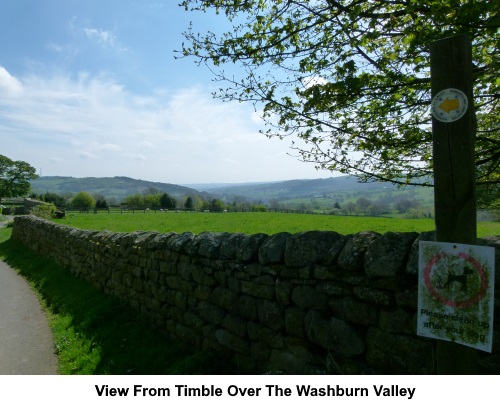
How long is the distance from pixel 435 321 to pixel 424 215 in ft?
148

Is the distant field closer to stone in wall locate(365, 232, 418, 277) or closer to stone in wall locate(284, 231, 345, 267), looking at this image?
stone in wall locate(284, 231, 345, 267)

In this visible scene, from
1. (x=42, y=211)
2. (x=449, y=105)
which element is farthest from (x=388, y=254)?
(x=42, y=211)

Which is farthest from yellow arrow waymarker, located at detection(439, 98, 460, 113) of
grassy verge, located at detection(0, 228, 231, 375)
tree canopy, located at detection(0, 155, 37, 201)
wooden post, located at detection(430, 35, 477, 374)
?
tree canopy, located at detection(0, 155, 37, 201)

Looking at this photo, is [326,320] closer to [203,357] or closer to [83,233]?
[203,357]

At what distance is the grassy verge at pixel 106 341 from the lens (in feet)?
14.4

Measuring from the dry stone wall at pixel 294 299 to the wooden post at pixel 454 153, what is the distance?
2.58 ft

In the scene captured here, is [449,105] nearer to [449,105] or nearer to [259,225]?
[449,105]

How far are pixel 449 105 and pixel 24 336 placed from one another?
6.80 metres

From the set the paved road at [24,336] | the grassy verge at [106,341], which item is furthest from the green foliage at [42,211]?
the grassy verge at [106,341]

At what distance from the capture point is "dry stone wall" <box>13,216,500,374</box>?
8.91ft

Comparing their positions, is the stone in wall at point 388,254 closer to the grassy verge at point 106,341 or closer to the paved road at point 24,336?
the grassy verge at point 106,341

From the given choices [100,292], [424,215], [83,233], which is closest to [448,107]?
[100,292]
